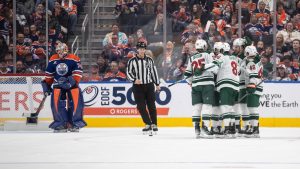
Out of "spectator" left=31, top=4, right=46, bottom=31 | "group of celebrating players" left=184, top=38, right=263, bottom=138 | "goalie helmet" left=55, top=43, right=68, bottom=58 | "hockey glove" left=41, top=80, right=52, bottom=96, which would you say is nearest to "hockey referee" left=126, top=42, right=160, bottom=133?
"group of celebrating players" left=184, top=38, right=263, bottom=138

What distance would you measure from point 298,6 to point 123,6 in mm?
3656

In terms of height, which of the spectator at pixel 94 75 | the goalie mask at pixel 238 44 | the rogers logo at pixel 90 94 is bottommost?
the rogers logo at pixel 90 94

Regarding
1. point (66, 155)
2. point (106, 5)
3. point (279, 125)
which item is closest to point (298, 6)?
point (279, 125)

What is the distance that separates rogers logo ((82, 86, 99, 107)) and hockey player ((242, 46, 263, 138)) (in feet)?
14.4

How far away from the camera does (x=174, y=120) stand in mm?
17484

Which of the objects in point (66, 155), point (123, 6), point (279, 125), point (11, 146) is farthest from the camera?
point (123, 6)

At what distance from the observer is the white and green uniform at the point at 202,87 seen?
1349 centimetres

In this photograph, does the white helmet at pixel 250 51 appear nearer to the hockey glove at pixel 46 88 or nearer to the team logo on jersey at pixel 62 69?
the team logo on jersey at pixel 62 69

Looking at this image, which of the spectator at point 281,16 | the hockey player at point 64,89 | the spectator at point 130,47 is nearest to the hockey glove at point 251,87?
the hockey player at point 64,89

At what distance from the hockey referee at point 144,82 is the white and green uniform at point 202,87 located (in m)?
1.12

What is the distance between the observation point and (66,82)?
1551 centimetres

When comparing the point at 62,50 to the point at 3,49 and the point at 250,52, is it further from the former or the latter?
the point at 250,52

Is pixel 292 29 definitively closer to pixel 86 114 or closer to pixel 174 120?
pixel 174 120

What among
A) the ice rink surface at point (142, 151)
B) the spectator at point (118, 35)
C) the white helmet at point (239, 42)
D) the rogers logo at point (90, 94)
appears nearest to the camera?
the ice rink surface at point (142, 151)
